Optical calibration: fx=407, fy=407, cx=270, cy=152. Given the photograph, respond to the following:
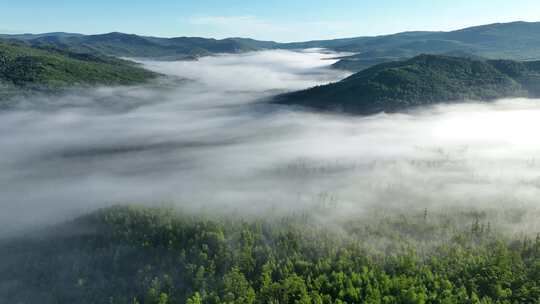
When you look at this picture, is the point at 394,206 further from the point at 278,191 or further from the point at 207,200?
the point at 207,200

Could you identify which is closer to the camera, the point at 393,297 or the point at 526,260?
the point at 393,297

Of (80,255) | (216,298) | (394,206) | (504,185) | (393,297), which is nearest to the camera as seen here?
(393,297)

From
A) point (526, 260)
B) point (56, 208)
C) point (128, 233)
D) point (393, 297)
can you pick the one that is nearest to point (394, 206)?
point (526, 260)

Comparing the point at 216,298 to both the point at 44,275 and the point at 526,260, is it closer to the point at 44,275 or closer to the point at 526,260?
the point at 44,275

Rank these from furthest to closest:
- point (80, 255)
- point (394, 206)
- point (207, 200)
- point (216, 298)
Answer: point (207, 200) → point (394, 206) → point (80, 255) → point (216, 298)

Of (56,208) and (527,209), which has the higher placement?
(527,209)

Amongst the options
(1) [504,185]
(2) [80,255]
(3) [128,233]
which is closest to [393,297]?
(3) [128,233]

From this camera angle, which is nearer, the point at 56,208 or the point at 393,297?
the point at 393,297
